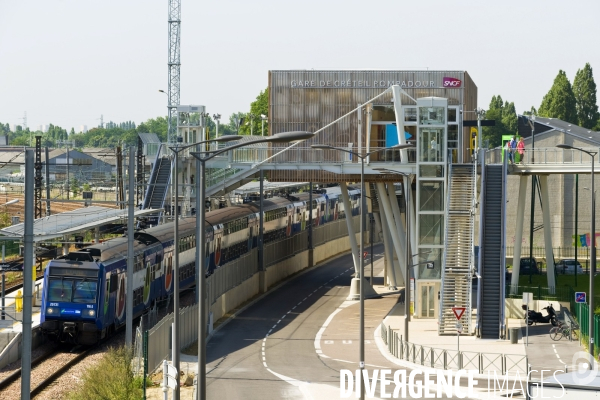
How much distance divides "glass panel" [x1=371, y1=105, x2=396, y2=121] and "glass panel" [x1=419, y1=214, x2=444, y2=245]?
6997mm

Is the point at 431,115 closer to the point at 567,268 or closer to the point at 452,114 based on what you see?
the point at 452,114

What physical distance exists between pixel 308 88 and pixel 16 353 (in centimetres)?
2538

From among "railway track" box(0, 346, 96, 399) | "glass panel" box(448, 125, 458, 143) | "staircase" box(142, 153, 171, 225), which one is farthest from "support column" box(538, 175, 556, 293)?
"railway track" box(0, 346, 96, 399)

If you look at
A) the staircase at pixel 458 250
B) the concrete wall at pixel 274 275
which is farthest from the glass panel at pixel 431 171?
the concrete wall at pixel 274 275

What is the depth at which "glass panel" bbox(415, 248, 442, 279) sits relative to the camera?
5338 cm

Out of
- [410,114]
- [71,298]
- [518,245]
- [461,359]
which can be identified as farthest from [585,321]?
[71,298]

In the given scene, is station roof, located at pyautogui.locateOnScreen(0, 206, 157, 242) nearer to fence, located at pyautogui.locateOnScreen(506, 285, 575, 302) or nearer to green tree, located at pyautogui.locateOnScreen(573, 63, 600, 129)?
fence, located at pyautogui.locateOnScreen(506, 285, 575, 302)

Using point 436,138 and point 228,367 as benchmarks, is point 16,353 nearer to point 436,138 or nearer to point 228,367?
point 228,367

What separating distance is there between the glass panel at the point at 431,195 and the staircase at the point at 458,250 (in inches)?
51.3

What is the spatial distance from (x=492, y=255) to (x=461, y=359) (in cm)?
1207

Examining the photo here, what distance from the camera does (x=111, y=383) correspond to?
97.1 feet

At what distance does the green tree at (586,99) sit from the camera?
138 metres

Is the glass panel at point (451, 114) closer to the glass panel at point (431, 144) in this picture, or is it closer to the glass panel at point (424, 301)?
the glass panel at point (431, 144)

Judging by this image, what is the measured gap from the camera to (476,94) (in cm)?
6531
